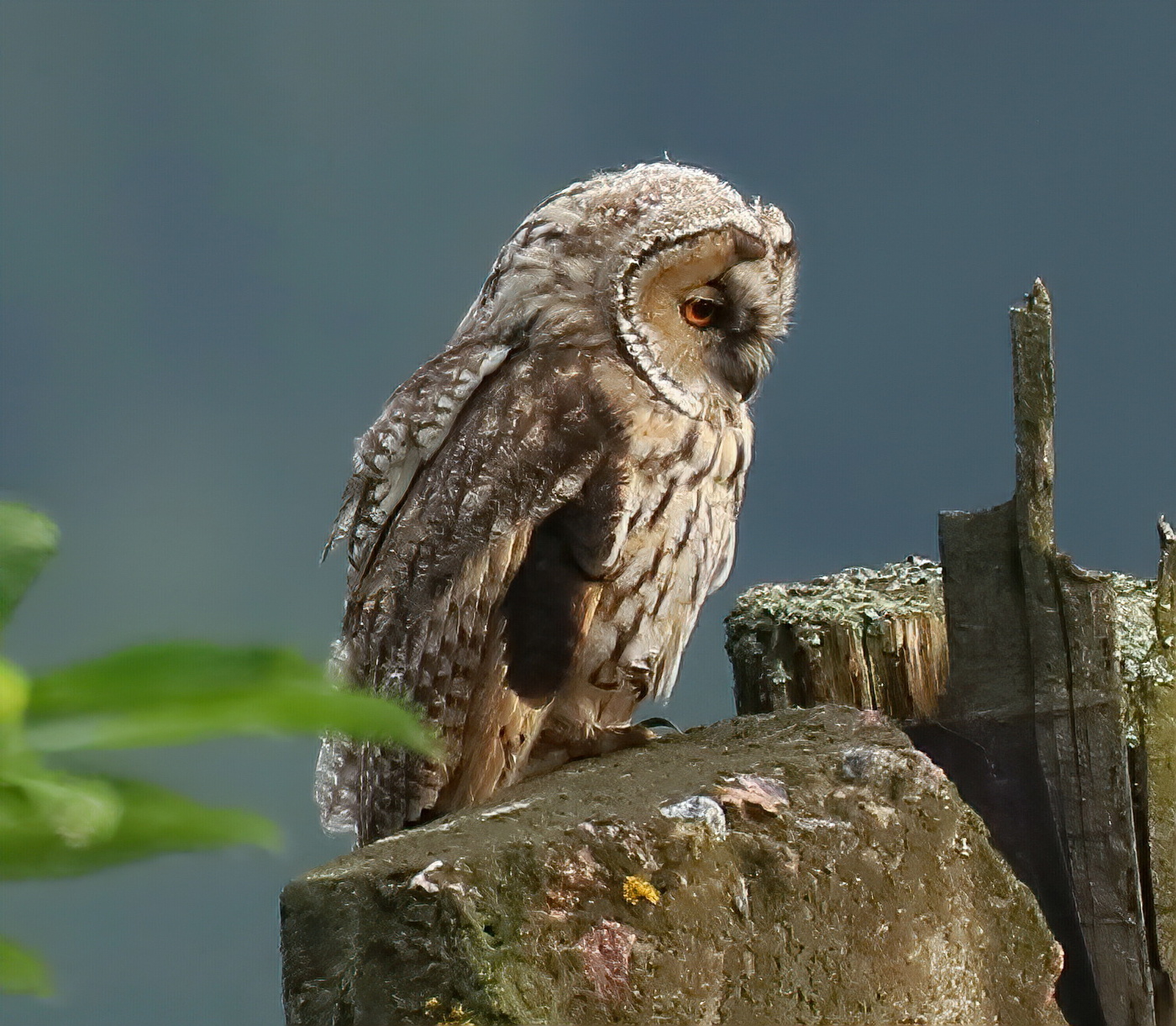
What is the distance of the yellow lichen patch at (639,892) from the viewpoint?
1300mm

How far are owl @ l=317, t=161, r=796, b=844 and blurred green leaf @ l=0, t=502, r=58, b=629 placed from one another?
171cm

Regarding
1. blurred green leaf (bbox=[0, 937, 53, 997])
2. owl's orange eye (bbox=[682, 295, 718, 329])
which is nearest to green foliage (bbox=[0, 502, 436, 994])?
blurred green leaf (bbox=[0, 937, 53, 997])

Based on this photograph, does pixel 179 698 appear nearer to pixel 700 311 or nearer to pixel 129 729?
pixel 129 729

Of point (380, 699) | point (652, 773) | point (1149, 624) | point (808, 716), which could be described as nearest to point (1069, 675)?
point (1149, 624)

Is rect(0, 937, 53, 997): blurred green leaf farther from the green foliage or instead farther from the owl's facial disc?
the owl's facial disc

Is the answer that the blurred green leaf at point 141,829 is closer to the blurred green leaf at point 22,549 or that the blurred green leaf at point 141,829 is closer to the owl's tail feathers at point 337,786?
the blurred green leaf at point 22,549

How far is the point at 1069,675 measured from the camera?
196 cm

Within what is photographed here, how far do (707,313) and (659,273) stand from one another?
0.17 metres

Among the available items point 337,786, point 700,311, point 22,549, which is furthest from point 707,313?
point 22,549

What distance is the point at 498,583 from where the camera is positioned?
2.00 meters

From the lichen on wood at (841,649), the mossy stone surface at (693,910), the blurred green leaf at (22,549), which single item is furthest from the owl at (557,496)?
the blurred green leaf at (22,549)

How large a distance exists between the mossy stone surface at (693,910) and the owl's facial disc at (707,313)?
759 mm

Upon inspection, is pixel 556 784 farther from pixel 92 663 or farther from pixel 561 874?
pixel 92 663

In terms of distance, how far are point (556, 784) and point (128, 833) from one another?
145 centimetres
